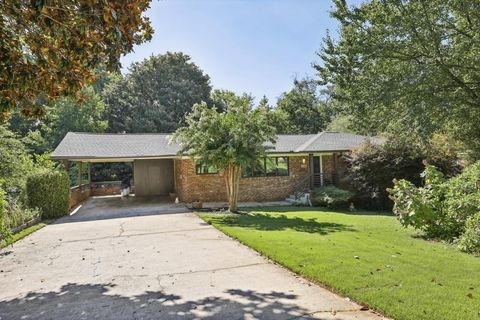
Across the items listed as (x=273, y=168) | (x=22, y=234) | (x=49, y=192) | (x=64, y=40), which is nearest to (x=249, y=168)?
(x=273, y=168)

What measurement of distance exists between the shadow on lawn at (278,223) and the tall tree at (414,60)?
4479mm

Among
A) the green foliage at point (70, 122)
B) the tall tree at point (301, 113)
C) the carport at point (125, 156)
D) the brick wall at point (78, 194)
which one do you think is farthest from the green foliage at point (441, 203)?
the green foliage at point (70, 122)

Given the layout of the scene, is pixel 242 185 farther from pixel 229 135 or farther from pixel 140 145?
pixel 140 145

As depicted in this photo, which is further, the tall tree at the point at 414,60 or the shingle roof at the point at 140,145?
the shingle roof at the point at 140,145

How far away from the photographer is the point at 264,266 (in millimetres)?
7059

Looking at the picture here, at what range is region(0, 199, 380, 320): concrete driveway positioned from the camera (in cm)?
489

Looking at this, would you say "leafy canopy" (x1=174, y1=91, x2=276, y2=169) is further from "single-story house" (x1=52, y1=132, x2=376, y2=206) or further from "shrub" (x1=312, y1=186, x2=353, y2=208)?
"shrub" (x1=312, y1=186, x2=353, y2=208)

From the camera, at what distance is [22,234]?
36.7 feet

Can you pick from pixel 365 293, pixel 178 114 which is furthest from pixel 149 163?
pixel 365 293

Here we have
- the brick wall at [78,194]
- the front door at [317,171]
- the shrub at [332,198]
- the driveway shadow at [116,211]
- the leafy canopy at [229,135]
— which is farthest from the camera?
the front door at [317,171]

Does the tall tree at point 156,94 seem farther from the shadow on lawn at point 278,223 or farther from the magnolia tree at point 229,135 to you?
the shadow on lawn at point 278,223

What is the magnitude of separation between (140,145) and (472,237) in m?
16.7

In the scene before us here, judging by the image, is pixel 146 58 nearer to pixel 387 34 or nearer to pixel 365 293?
pixel 387 34

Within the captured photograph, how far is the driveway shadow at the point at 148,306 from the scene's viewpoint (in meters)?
4.75
